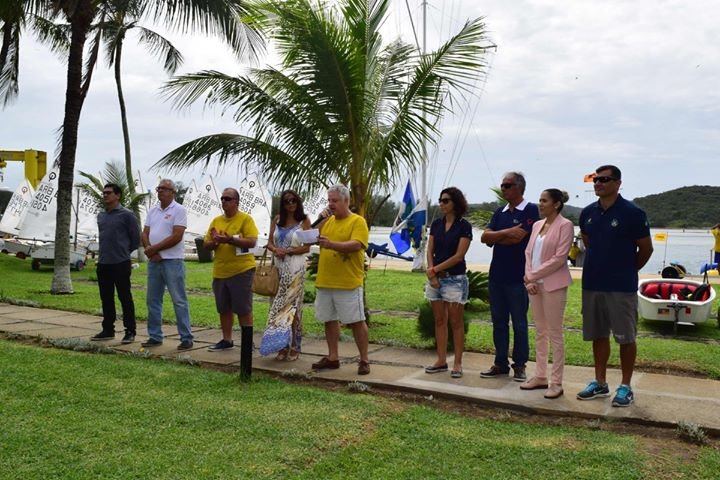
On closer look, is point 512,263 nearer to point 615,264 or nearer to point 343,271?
point 615,264

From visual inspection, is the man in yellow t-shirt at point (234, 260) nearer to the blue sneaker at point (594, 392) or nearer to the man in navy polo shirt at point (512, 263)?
the man in navy polo shirt at point (512, 263)

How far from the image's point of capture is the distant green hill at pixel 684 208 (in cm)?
4362

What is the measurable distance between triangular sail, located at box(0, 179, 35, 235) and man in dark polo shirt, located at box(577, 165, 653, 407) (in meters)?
24.4

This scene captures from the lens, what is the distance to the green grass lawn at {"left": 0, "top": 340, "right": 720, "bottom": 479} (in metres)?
3.68

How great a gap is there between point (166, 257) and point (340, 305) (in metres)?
2.24

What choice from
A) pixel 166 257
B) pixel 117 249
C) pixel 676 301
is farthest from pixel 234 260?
pixel 676 301

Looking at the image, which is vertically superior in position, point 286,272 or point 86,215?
point 86,215

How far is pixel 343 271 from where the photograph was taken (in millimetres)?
5961

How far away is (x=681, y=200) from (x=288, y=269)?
45183 mm

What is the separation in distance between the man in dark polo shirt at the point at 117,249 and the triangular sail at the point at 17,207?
19.7 meters

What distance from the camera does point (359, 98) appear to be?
8.57m

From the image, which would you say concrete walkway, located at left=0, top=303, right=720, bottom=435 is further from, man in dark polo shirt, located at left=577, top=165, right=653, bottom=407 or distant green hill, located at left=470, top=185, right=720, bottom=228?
distant green hill, located at left=470, top=185, right=720, bottom=228

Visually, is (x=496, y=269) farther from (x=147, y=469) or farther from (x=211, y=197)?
(x=211, y=197)

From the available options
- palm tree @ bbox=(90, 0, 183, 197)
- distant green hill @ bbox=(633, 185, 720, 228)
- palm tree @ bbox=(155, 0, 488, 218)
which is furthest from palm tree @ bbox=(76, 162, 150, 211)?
distant green hill @ bbox=(633, 185, 720, 228)
